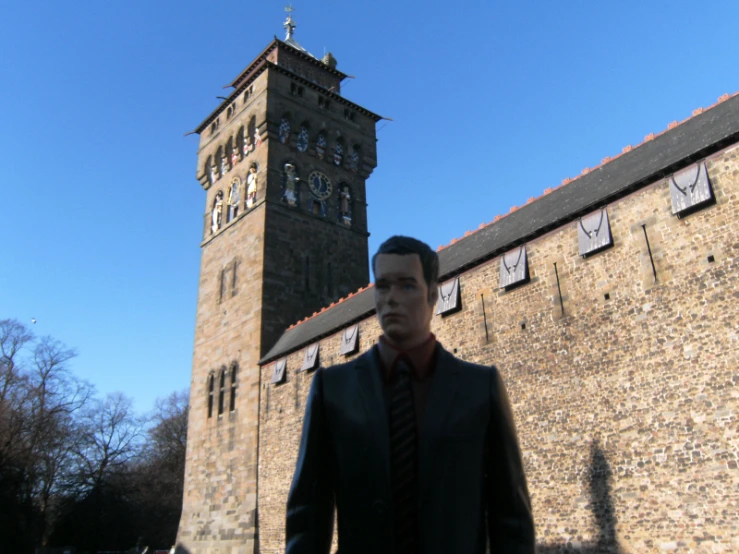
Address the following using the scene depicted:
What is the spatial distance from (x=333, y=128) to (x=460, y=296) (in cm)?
1742

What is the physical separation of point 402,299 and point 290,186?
25.8 meters

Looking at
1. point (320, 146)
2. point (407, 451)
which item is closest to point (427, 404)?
point (407, 451)

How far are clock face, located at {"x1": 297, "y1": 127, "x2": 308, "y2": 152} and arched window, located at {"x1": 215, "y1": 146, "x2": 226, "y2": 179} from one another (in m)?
4.48

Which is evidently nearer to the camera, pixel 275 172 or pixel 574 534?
pixel 574 534

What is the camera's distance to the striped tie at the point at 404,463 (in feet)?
7.89

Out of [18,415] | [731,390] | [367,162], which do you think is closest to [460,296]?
[731,390]

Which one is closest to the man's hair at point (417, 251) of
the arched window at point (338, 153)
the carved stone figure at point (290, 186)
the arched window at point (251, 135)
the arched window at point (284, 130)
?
the carved stone figure at point (290, 186)

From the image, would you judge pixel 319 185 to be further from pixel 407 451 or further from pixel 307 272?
pixel 407 451

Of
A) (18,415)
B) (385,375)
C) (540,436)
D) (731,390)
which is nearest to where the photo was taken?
(385,375)

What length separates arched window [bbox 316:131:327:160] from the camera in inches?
1171

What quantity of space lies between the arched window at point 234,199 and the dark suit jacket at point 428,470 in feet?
88.5

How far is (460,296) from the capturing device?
15.8m

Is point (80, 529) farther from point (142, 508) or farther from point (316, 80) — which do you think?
point (316, 80)

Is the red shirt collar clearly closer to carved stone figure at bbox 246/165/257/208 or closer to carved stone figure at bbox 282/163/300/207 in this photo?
carved stone figure at bbox 282/163/300/207
